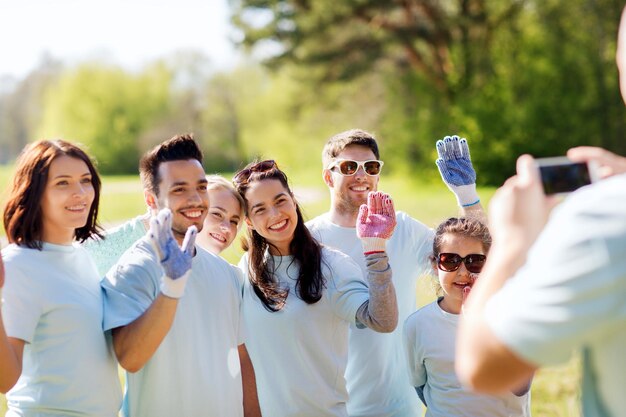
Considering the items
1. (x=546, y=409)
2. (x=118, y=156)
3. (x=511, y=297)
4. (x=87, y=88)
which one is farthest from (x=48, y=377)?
(x=87, y=88)

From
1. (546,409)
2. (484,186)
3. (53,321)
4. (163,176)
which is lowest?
(546,409)

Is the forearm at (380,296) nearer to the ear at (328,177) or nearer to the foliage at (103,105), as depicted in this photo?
the ear at (328,177)

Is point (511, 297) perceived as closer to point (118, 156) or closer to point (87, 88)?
point (118, 156)

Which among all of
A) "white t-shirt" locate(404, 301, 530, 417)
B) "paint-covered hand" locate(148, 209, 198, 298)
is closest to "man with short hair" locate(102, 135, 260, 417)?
"paint-covered hand" locate(148, 209, 198, 298)

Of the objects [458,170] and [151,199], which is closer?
[151,199]

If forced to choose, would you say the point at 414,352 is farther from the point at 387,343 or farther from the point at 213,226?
the point at 213,226

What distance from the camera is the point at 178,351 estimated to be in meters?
3.19

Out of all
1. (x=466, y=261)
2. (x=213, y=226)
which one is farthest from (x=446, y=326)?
(x=213, y=226)

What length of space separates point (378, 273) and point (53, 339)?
1.26 m

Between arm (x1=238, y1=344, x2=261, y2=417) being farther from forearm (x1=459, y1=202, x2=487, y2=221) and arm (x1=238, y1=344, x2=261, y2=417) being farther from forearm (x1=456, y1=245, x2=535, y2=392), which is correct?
forearm (x1=456, y1=245, x2=535, y2=392)

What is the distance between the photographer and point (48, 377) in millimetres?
3006

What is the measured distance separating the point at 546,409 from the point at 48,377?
423cm

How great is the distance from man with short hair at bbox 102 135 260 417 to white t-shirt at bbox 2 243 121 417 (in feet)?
0.32

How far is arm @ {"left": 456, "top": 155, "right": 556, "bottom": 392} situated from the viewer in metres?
1.67
